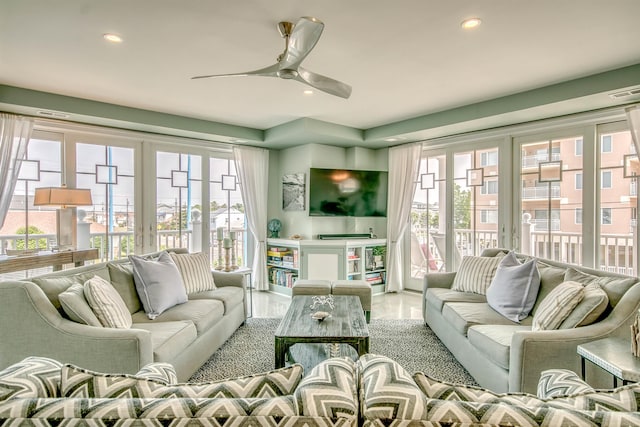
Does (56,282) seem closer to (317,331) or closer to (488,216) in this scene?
(317,331)

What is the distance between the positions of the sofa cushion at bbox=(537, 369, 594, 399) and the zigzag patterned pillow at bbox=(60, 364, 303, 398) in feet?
2.57

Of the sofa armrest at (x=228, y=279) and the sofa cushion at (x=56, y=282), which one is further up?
the sofa cushion at (x=56, y=282)

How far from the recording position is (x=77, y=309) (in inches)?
79.2

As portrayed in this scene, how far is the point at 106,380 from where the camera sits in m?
0.93

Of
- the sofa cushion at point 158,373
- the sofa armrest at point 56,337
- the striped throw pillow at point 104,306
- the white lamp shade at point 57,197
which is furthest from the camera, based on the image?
the white lamp shade at point 57,197

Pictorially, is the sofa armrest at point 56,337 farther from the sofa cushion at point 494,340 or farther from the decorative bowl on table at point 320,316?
the sofa cushion at point 494,340

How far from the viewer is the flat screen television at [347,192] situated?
5.21 meters

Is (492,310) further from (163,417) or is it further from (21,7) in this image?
(21,7)

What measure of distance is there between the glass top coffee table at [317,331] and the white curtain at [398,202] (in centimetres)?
235

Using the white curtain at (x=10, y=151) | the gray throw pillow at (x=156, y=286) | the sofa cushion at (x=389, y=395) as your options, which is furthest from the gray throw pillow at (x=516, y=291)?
A: the white curtain at (x=10, y=151)

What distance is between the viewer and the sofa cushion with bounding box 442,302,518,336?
103 inches

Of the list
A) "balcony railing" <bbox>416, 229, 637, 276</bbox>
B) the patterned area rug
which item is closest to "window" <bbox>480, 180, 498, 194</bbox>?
"balcony railing" <bbox>416, 229, 637, 276</bbox>

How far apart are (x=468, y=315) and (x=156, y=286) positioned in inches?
99.8

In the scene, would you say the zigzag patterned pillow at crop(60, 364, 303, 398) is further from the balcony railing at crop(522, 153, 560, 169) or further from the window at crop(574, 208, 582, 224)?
the balcony railing at crop(522, 153, 560, 169)
